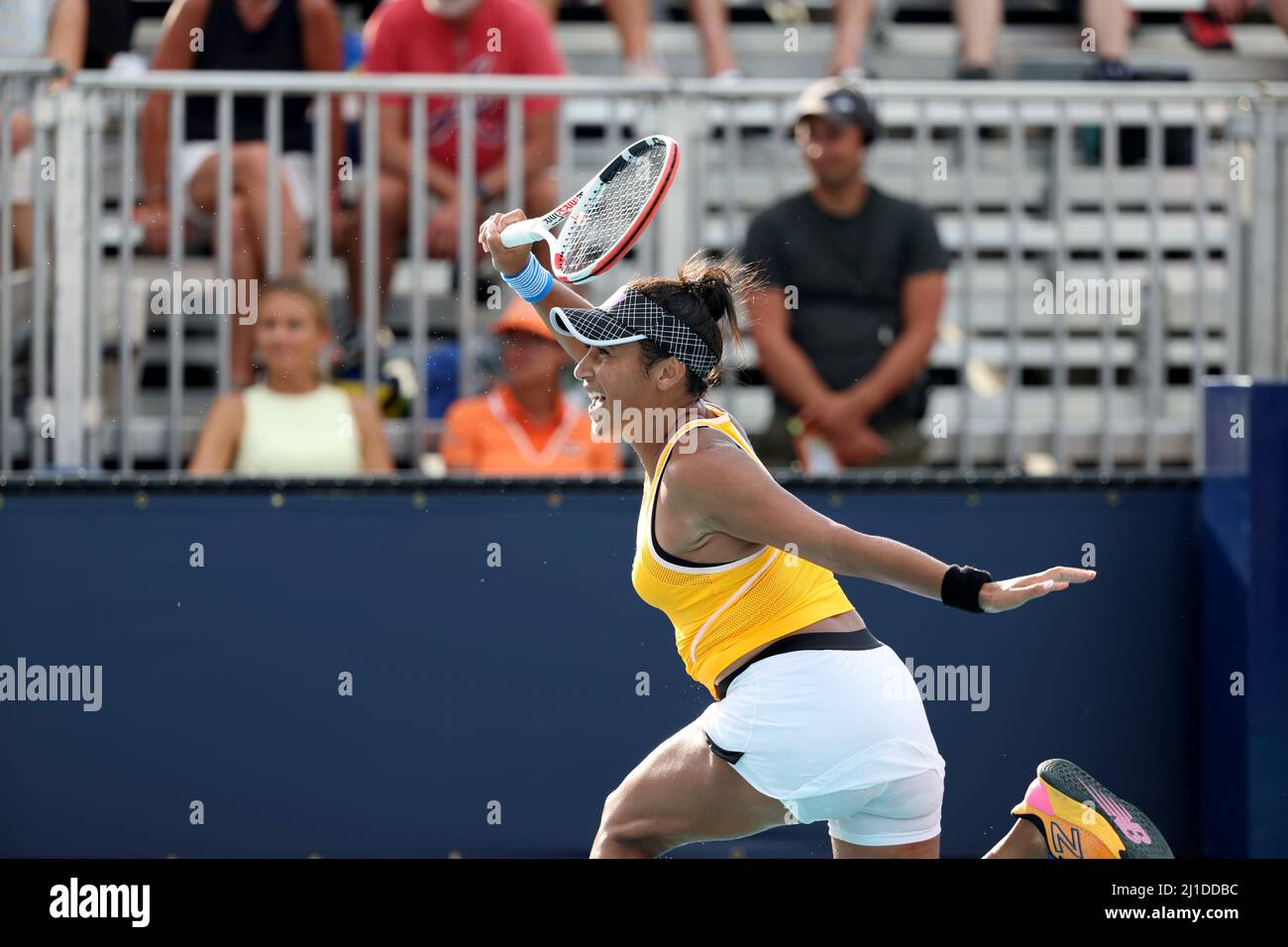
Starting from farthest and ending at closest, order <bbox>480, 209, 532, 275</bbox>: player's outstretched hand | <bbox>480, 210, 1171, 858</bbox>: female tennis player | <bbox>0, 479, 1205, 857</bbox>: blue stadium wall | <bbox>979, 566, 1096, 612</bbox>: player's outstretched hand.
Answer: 1. <bbox>0, 479, 1205, 857</bbox>: blue stadium wall
2. <bbox>480, 209, 532, 275</bbox>: player's outstretched hand
3. <bbox>480, 210, 1171, 858</bbox>: female tennis player
4. <bbox>979, 566, 1096, 612</bbox>: player's outstretched hand

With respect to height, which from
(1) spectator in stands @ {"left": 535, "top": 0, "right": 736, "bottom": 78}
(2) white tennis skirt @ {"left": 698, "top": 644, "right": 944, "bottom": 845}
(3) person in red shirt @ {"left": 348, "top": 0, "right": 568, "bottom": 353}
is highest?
(1) spectator in stands @ {"left": 535, "top": 0, "right": 736, "bottom": 78}

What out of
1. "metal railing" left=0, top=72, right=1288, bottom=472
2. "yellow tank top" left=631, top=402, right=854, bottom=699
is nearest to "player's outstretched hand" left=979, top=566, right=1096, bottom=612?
"yellow tank top" left=631, top=402, right=854, bottom=699

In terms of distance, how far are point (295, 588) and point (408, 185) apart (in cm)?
151

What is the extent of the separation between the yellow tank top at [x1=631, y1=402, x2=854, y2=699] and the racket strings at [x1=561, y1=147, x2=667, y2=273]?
459 mm

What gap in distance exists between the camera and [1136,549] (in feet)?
19.6

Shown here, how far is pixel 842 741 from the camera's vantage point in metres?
3.89

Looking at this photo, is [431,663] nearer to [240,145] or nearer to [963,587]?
[240,145]

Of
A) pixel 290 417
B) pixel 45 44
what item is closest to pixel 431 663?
pixel 290 417

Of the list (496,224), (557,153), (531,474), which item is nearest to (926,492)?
(531,474)

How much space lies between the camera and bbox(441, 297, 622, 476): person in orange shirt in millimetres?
6133

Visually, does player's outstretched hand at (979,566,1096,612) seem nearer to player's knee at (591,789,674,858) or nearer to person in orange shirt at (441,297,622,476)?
player's knee at (591,789,674,858)

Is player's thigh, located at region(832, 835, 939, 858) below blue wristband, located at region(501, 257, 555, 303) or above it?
below

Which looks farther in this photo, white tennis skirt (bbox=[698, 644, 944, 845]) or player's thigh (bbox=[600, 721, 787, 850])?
player's thigh (bbox=[600, 721, 787, 850])

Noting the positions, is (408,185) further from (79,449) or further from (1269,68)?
(1269,68)
